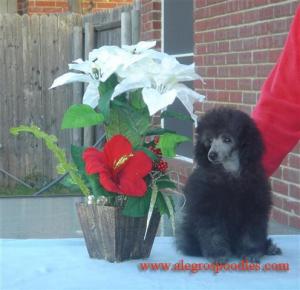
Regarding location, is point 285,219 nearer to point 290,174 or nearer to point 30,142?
point 290,174

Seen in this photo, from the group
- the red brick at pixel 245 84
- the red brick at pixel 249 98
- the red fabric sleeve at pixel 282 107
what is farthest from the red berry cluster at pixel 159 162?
the red brick at pixel 245 84

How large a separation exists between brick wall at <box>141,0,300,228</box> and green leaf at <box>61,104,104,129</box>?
98.3 inches

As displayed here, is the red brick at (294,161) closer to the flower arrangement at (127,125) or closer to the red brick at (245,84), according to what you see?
the red brick at (245,84)

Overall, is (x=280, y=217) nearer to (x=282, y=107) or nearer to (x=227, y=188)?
(x=282, y=107)

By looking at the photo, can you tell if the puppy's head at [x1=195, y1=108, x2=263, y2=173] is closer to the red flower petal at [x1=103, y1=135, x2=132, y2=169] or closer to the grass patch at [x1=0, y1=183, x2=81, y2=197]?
the red flower petal at [x1=103, y1=135, x2=132, y2=169]

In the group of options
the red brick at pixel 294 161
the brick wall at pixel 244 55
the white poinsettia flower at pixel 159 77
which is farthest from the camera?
the brick wall at pixel 244 55

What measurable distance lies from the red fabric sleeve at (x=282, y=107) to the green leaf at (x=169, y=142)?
0.26 m

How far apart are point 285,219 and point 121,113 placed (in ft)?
9.51

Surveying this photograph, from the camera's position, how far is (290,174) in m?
5.17

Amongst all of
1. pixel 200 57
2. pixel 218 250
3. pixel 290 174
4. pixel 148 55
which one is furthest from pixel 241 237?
pixel 200 57

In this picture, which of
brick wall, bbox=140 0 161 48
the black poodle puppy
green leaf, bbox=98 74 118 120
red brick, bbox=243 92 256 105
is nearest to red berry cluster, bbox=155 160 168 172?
the black poodle puppy

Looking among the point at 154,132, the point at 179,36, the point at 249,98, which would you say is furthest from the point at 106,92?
the point at 179,36

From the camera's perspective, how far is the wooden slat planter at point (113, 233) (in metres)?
2.57

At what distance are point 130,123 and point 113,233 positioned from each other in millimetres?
346
